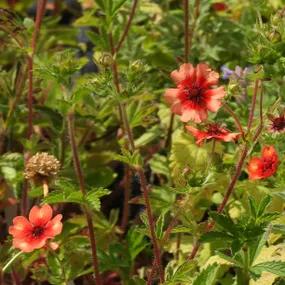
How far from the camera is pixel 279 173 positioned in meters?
1.36

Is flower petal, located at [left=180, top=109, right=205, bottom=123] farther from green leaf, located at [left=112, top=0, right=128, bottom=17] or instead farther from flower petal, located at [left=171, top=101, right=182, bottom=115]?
green leaf, located at [left=112, top=0, right=128, bottom=17]

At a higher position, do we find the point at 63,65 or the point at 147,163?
the point at 63,65

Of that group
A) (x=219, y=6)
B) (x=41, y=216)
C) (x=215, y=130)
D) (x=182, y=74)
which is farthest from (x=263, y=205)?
(x=219, y=6)

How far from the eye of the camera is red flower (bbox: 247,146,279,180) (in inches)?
52.5

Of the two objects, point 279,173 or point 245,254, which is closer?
point 245,254

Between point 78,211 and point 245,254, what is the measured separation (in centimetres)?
71

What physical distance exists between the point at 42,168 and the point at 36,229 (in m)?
0.14

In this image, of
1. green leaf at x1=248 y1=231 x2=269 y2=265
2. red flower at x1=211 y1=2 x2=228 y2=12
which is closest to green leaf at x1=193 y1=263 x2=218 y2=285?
green leaf at x1=248 y1=231 x2=269 y2=265

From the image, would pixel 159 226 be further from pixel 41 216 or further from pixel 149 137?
pixel 149 137

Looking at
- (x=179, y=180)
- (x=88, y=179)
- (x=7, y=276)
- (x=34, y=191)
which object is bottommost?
(x=7, y=276)

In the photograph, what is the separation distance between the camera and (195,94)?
4.06ft

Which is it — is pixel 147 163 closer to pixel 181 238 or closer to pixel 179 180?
pixel 181 238

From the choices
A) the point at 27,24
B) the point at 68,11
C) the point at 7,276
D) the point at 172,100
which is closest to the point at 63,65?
the point at 172,100

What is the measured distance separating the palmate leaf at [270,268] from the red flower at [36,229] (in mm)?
360
